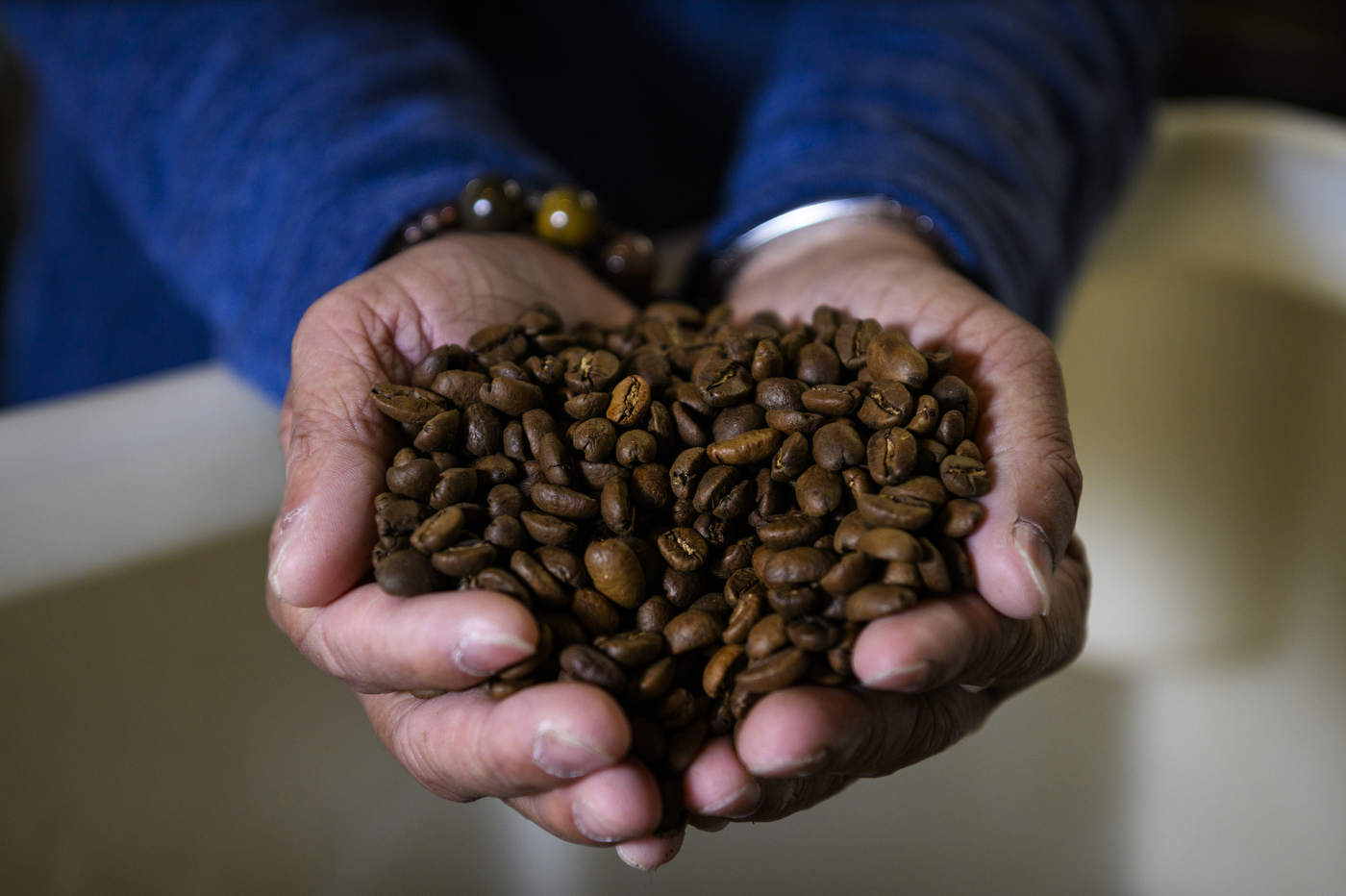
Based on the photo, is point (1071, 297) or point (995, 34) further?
point (1071, 297)

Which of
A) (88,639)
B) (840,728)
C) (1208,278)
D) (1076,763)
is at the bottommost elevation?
(1076,763)

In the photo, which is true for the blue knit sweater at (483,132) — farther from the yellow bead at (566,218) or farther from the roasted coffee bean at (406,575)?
the roasted coffee bean at (406,575)

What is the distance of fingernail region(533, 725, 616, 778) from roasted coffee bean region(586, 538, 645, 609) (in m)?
0.15

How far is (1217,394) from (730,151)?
883 millimetres

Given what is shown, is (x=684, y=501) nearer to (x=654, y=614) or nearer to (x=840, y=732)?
(x=654, y=614)

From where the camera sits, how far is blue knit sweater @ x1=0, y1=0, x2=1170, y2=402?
45.0 inches

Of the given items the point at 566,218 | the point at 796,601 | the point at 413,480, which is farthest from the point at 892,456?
the point at 566,218

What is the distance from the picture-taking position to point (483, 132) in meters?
1.19

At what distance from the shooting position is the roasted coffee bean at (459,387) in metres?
0.81

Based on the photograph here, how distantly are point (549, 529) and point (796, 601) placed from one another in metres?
0.19

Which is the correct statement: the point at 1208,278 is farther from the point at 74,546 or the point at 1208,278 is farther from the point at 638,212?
the point at 74,546

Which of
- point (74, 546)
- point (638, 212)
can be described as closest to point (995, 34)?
point (638, 212)

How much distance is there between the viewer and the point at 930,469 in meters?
0.78

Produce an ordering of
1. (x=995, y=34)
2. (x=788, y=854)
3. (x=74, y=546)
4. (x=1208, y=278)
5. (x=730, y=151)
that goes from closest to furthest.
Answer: (x=74, y=546) → (x=788, y=854) → (x=995, y=34) → (x=1208, y=278) → (x=730, y=151)
